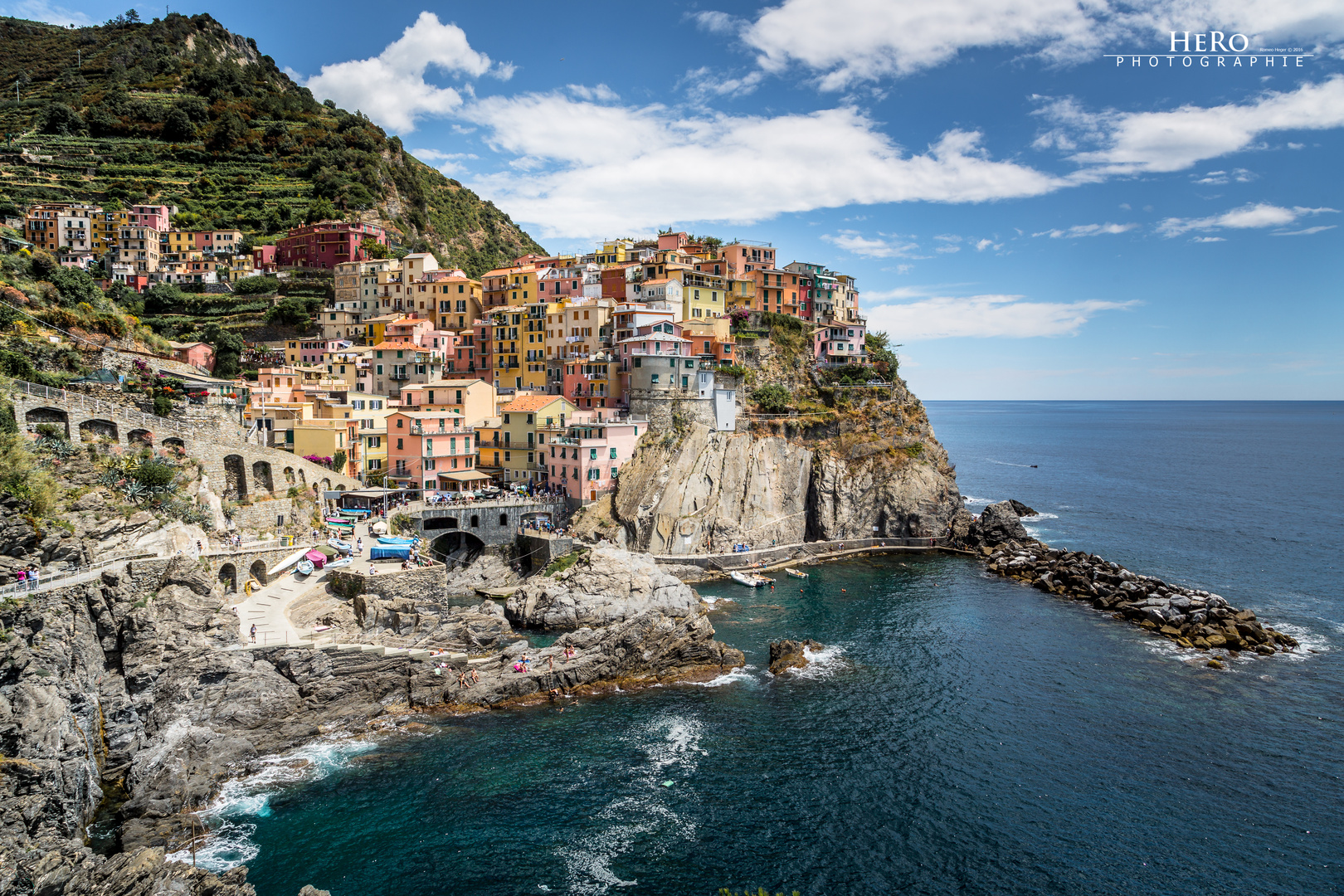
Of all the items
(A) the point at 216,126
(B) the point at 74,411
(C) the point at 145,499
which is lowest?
(C) the point at 145,499

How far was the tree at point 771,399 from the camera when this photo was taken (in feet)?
223

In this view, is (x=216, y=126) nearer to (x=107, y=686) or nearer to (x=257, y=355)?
(x=257, y=355)

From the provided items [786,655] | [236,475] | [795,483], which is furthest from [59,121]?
[786,655]

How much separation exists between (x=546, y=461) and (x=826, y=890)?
41795 millimetres

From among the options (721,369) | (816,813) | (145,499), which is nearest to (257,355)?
(145,499)

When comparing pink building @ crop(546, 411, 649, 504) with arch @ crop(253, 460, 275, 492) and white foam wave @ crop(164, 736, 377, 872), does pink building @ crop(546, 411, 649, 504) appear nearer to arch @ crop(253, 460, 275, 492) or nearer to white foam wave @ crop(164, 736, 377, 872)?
arch @ crop(253, 460, 275, 492)

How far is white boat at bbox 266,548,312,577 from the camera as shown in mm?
39344

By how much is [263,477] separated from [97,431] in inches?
366

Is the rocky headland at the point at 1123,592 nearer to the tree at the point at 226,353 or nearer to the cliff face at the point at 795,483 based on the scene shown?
the cliff face at the point at 795,483

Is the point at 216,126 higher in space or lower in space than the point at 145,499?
higher

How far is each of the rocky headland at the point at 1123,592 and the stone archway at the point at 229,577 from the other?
5156 centimetres

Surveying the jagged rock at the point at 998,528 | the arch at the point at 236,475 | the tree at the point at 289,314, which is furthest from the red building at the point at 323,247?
the jagged rock at the point at 998,528

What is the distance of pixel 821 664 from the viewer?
133 feet

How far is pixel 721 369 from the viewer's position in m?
66.8
